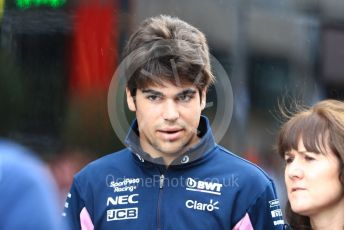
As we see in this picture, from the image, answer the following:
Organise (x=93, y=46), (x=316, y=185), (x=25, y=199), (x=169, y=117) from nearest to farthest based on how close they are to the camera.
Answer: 1. (x=25, y=199)
2. (x=316, y=185)
3. (x=169, y=117)
4. (x=93, y=46)

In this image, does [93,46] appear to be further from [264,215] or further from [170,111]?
[264,215]

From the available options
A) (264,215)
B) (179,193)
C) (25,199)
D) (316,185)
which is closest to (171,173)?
(179,193)

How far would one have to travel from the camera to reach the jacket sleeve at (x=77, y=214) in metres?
2.43

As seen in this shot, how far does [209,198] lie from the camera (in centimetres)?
240

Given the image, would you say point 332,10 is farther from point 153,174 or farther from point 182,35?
point 153,174

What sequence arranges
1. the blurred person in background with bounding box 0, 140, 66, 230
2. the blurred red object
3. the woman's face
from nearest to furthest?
the blurred person in background with bounding box 0, 140, 66, 230, the woman's face, the blurred red object

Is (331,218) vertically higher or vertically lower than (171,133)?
lower

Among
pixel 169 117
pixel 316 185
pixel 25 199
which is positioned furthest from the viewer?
pixel 169 117

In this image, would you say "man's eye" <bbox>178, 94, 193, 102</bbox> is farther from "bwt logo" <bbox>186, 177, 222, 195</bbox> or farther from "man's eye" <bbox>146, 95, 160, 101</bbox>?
"bwt logo" <bbox>186, 177, 222, 195</bbox>

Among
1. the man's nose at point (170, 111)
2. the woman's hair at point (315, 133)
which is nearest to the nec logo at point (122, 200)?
the man's nose at point (170, 111)

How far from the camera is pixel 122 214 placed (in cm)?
240

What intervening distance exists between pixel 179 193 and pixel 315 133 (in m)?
0.51

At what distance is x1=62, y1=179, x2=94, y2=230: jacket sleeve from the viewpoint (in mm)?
2432

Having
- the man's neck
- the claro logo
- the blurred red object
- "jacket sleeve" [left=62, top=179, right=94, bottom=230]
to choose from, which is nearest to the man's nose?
the claro logo
